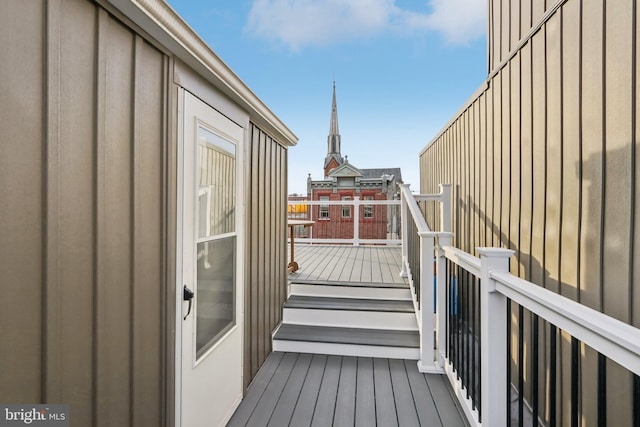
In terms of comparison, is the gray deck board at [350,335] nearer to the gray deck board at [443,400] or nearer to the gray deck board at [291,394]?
the gray deck board at [291,394]

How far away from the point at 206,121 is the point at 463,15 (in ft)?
16.4

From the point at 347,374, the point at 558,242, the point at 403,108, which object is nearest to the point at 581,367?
the point at 558,242

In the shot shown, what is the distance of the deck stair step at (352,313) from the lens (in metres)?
3.02

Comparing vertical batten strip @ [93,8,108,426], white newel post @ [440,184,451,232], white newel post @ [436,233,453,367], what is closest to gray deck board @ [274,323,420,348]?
white newel post @ [436,233,453,367]

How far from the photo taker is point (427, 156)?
5.28 metres

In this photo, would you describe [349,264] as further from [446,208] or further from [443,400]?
[443,400]

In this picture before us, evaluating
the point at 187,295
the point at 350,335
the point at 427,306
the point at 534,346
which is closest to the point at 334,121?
the point at 350,335

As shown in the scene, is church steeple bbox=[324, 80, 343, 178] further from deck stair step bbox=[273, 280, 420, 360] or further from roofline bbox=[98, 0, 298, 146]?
roofline bbox=[98, 0, 298, 146]

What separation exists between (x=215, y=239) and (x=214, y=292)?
0.34 m

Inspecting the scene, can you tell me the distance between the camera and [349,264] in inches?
184

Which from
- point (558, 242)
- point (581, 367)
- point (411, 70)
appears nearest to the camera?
point (581, 367)

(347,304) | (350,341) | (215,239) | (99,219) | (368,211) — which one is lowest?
(350,341)

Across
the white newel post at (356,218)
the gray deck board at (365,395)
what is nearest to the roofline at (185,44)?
the gray deck board at (365,395)

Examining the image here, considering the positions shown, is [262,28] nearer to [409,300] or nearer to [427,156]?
[427,156]
